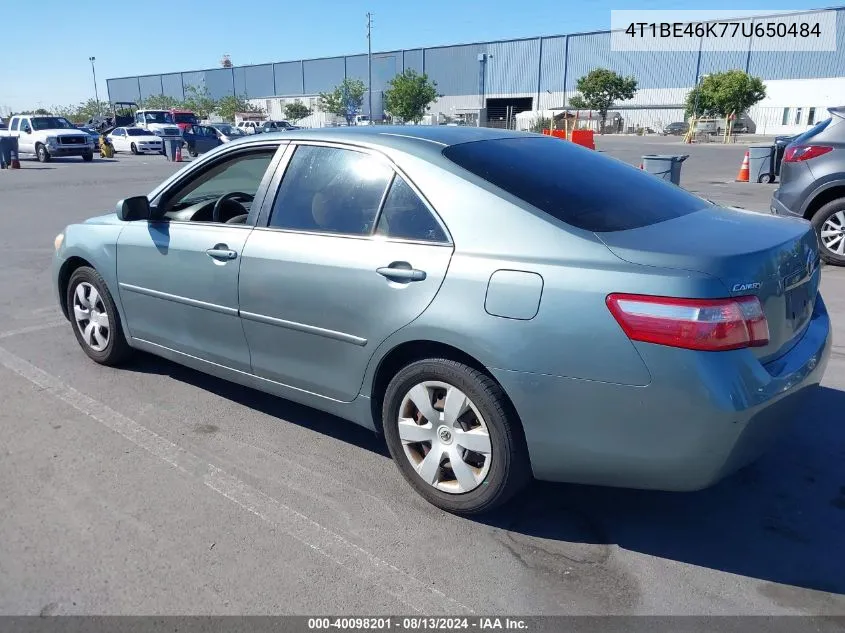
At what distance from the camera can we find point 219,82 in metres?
106

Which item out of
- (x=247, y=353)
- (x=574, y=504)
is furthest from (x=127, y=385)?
(x=574, y=504)

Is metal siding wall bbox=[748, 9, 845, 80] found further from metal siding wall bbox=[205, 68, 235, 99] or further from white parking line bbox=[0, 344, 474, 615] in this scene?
white parking line bbox=[0, 344, 474, 615]

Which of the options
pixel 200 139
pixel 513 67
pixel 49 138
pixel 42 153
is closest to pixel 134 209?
pixel 49 138

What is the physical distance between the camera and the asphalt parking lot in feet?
8.51

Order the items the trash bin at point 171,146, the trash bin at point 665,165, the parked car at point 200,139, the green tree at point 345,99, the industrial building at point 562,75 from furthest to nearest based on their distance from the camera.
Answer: the green tree at point 345,99
the industrial building at point 562,75
the parked car at point 200,139
the trash bin at point 171,146
the trash bin at point 665,165

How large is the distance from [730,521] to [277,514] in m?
2.01

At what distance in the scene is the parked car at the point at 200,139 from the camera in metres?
34.4

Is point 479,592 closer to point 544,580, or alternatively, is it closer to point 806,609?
point 544,580

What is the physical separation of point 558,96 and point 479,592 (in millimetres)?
79872

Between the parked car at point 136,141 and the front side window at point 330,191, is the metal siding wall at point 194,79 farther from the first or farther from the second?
the front side window at point 330,191

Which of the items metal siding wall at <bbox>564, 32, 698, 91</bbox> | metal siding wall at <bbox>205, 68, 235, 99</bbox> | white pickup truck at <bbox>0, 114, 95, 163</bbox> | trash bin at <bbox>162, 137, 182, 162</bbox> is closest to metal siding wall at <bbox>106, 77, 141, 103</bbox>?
metal siding wall at <bbox>205, 68, 235, 99</bbox>

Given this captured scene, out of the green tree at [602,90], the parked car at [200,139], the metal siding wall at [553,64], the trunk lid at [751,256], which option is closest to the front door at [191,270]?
the trunk lid at [751,256]

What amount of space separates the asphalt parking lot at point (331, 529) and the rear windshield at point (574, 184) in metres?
1.33

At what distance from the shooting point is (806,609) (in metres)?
2.51
